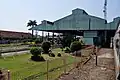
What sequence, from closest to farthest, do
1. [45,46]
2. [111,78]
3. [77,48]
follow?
1. [111,78]
2. [45,46]
3. [77,48]

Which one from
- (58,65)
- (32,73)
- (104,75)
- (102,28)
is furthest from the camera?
(102,28)

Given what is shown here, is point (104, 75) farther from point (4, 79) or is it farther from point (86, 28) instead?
point (86, 28)

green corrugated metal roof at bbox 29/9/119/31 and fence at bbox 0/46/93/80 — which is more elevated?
green corrugated metal roof at bbox 29/9/119/31

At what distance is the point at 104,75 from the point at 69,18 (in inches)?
1691

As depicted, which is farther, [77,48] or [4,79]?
[77,48]

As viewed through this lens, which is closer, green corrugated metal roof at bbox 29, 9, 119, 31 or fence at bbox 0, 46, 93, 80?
fence at bbox 0, 46, 93, 80

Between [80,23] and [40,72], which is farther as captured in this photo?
[80,23]

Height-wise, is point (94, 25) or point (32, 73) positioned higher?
point (94, 25)

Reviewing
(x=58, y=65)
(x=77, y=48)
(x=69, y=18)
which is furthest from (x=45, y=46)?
(x=69, y=18)

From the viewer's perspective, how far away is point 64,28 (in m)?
54.6

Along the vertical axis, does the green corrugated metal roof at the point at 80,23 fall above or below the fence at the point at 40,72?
above

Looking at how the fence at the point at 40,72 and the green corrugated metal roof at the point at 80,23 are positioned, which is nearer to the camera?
the fence at the point at 40,72

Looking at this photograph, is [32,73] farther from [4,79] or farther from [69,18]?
[69,18]

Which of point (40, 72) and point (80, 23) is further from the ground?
point (80, 23)
